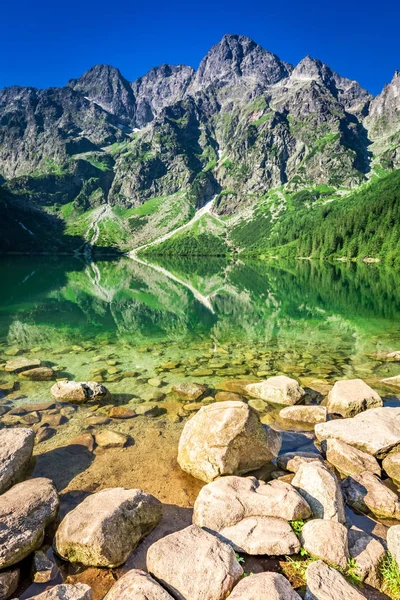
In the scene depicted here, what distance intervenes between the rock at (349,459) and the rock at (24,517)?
8469 mm

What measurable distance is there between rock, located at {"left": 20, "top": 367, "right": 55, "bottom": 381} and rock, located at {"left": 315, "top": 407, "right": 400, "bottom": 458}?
596 inches

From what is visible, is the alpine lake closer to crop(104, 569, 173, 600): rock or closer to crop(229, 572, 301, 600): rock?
crop(104, 569, 173, 600): rock

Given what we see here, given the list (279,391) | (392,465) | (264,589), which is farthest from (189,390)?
(264,589)

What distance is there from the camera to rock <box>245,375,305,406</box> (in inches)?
619

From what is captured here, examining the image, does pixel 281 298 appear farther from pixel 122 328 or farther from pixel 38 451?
pixel 38 451

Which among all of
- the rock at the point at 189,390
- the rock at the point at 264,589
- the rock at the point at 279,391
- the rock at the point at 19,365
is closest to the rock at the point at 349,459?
the rock at the point at 279,391

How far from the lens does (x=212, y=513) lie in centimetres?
771

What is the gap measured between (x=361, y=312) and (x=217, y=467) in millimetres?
36896

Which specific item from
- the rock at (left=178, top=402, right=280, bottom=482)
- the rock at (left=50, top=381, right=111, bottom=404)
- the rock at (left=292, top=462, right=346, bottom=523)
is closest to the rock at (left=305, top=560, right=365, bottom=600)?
the rock at (left=292, top=462, right=346, bottom=523)

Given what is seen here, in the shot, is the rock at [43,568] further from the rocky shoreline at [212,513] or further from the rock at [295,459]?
the rock at [295,459]

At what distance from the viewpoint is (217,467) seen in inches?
391

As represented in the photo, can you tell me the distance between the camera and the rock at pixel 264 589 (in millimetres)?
5215

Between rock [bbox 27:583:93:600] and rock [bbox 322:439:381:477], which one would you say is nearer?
rock [bbox 27:583:93:600]

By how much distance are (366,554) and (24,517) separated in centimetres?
733
